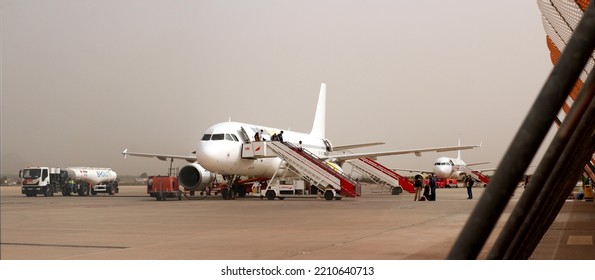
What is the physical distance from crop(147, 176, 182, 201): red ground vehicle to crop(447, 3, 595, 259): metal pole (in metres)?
29.7

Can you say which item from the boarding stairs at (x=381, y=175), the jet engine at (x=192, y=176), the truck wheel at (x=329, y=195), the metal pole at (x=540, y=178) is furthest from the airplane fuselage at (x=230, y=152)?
the metal pole at (x=540, y=178)

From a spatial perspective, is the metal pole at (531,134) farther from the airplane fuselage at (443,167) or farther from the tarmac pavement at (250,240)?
the airplane fuselage at (443,167)

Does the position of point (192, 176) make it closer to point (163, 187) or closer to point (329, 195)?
point (163, 187)

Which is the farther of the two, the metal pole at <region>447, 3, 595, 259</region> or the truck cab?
the truck cab

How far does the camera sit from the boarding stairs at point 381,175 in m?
45.1

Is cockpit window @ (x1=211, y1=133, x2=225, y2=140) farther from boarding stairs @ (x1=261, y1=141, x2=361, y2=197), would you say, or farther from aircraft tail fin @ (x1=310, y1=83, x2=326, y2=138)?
aircraft tail fin @ (x1=310, y1=83, x2=326, y2=138)

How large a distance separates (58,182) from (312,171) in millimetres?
16518

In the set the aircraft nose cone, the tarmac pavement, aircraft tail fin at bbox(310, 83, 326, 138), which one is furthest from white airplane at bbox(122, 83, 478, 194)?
the aircraft nose cone

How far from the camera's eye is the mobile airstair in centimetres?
3167

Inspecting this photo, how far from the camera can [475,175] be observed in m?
80.4

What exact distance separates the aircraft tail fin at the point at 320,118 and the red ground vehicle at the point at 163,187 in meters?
22.5
